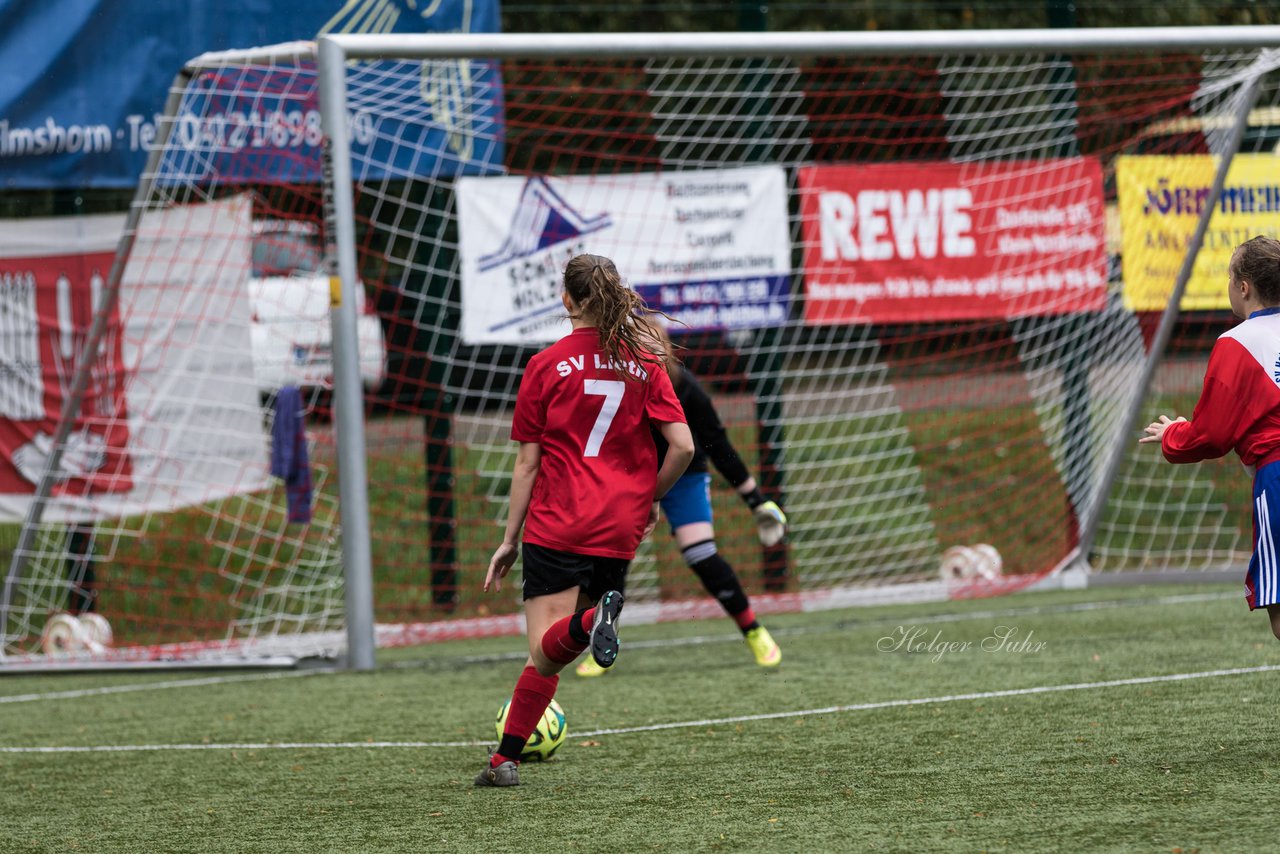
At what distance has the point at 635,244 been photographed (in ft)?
32.4

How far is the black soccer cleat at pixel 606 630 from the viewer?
4625 mm

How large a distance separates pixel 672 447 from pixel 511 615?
5168 mm

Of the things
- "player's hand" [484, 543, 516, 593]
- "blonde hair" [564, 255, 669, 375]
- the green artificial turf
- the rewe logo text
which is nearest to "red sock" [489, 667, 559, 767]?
the green artificial turf

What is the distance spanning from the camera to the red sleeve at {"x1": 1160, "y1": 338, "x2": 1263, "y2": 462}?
14.6 ft

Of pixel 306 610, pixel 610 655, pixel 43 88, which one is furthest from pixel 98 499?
pixel 610 655

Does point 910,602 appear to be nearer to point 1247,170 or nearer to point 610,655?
point 1247,170

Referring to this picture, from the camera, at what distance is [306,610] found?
9.21 metres

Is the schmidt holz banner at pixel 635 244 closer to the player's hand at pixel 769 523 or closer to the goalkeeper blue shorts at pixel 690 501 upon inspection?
the goalkeeper blue shorts at pixel 690 501

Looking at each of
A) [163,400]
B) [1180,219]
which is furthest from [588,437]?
[1180,219]

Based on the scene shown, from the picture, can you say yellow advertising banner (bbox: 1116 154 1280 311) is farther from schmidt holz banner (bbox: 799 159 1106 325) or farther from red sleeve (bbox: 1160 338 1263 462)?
red sleeve (bbox: 1160 338 1263 462)

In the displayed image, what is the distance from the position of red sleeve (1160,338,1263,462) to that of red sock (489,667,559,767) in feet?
6.41

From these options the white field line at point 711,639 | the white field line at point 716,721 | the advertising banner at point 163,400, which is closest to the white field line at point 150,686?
the white field line at point 711,639

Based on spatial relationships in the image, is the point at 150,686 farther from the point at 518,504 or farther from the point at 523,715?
the point at 518,504

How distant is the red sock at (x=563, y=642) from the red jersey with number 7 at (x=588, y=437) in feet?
0.79
